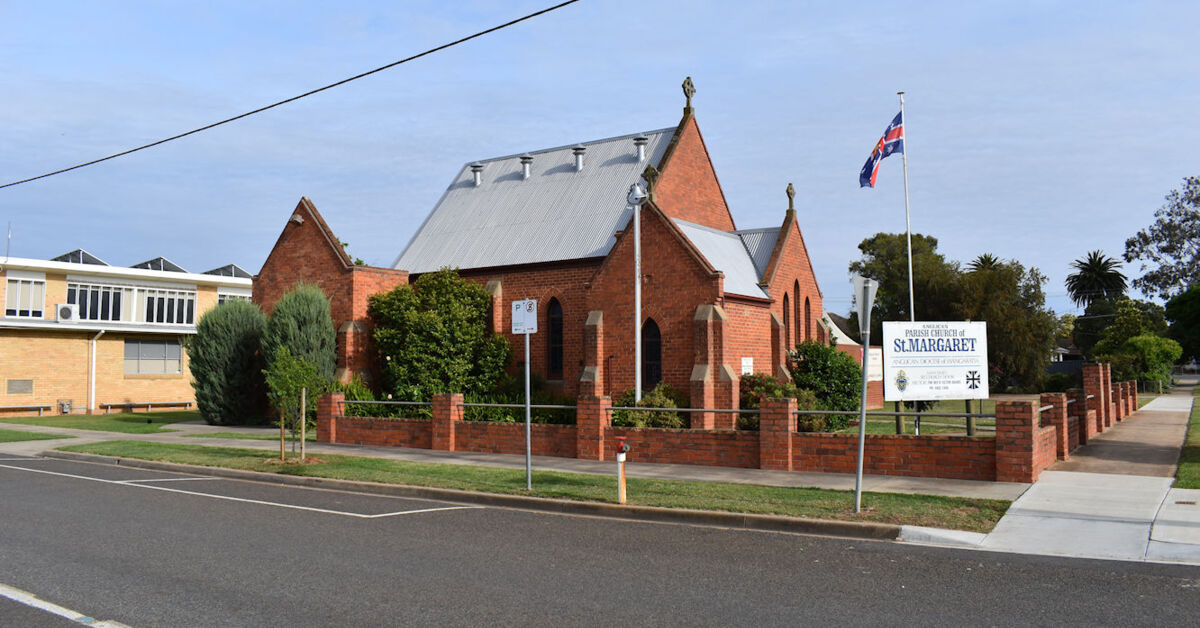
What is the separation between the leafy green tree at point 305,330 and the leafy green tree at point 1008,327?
4193 centimetres

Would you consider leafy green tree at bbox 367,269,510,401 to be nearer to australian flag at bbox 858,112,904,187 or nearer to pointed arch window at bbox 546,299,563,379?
pointed arch window at bbox 546,299,563,379

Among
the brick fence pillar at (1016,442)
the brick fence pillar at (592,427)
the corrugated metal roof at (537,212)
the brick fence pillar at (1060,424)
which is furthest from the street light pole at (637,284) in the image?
the brick fence pillar at (1016,442)

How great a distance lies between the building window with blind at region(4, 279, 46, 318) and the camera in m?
43.1

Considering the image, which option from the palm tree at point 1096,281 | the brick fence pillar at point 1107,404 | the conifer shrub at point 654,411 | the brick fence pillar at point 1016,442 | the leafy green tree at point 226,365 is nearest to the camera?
the brick fence pillar at point 1016,442

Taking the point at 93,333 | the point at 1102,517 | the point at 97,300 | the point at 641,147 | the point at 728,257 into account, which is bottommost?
the point at 1102,517

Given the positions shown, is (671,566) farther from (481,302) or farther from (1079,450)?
(481,302)

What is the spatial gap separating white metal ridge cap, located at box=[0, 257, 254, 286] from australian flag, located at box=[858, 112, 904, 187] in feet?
130

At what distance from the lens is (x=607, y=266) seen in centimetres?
2608

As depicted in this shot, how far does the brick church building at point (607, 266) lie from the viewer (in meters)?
24.8

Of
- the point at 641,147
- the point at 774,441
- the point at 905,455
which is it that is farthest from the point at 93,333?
the point at 905,455

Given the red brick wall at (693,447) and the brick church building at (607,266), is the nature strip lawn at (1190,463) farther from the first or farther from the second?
the brick church building at (607,266)

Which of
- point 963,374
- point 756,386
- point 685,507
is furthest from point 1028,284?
point 685,507

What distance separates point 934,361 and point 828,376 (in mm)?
10376

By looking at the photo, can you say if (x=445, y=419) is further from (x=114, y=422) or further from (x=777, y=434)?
(x=114, y=422)
